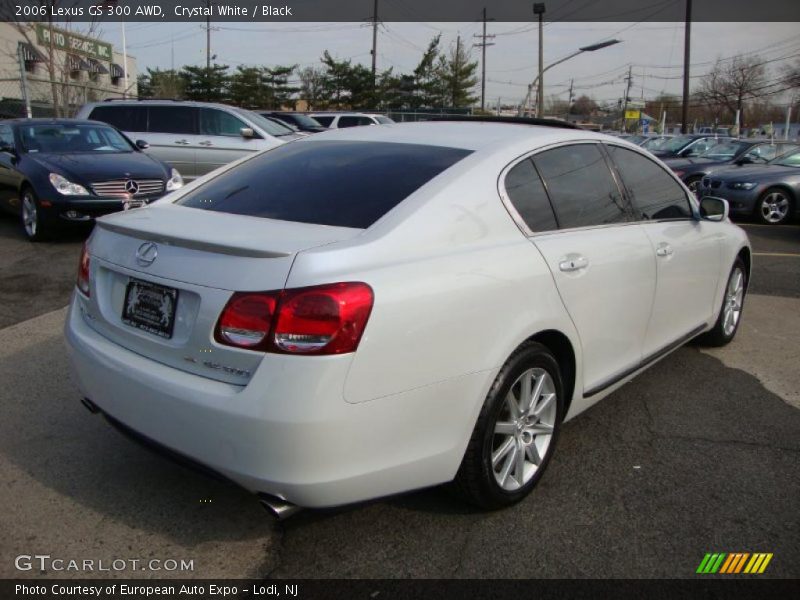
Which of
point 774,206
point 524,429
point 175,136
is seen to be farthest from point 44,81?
point 524,429

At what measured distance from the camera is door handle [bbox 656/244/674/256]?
→ 3.70m

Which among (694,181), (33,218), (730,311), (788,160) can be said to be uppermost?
(788,160)

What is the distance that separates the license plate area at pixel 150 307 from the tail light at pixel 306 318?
351mm

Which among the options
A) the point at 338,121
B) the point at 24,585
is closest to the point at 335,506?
the point at 24,585

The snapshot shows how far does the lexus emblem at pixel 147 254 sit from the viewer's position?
8.38 feet

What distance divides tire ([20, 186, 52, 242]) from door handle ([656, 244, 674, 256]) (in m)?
7.11

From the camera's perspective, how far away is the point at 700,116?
296ft

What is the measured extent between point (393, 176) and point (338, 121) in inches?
753

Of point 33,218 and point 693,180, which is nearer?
point 33,218

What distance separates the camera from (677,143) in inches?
714

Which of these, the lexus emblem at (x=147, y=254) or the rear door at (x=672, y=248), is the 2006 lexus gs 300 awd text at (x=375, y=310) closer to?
the lexus emblem at (x=147, y=254)

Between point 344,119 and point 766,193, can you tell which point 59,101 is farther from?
point 766,193

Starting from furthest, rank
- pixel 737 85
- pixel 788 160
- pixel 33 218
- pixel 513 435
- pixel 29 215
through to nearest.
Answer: pixel 737 85
pixel 788 160
pixel 29 215
pixel 33 218
pixel 513 435

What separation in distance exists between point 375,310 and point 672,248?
2313 mm
